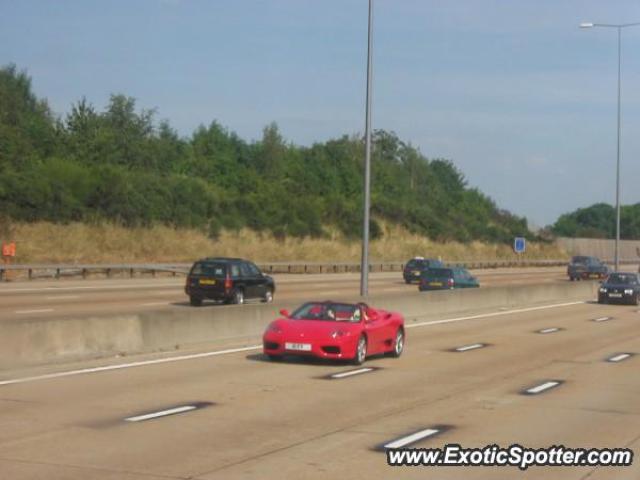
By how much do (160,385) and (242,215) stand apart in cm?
6869

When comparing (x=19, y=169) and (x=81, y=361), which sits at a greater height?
(x=19, y=169)

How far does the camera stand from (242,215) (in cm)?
Answer: 8488

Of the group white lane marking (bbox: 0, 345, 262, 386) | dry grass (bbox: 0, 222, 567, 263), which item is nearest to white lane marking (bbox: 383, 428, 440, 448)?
white lane marking (bbox: 0, 345, 262, 386)

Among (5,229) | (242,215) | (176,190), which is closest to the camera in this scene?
(5,229)

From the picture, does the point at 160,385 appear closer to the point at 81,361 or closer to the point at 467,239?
the point at 81,361

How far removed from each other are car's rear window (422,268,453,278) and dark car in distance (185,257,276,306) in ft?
42.5

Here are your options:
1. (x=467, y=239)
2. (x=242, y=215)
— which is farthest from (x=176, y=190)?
(x=467, y=239)

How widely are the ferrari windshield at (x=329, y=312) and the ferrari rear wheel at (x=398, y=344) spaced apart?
1.62 m

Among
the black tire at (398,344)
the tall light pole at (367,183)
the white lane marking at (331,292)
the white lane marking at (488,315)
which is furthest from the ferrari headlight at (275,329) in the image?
the white lane marking at (331,292)

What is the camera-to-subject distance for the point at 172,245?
7194 cm

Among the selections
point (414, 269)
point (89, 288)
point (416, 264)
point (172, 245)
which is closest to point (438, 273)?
point (414, 269)

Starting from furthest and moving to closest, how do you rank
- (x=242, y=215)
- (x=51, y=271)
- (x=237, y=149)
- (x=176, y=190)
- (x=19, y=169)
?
(x=237, y=149) < (x=242, y=215) < (x=176, y=190) < (x=19, y=169) < (x=51, y=271)

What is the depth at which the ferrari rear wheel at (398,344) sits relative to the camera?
71.8 ft

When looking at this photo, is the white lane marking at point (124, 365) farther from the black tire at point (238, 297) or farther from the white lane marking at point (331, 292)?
the white lane marking at point (331, 292)
